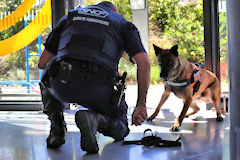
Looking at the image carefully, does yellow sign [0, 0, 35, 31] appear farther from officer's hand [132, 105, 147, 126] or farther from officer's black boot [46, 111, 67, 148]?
officer's hand [132, 105, 147, 126]

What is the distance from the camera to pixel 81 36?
2701 millimetres

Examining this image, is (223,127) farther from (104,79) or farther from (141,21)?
(141,21)

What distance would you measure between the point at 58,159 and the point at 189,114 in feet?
6.90

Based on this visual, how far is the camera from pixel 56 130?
304 centimetres

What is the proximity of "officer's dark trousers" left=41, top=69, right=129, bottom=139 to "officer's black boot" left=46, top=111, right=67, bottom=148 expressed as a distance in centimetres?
5

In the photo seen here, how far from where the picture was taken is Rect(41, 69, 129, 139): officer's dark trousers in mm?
2674

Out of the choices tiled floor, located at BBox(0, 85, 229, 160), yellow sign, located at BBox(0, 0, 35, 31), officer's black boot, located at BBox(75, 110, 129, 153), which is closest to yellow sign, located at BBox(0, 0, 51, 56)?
yellow sign, located at BBox(0, 0, 35, 31)

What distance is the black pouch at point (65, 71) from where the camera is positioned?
2578 millimetres

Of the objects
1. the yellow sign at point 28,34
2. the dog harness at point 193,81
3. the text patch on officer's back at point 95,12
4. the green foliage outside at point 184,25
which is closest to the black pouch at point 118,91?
the text patch on officer's back at point 95,12

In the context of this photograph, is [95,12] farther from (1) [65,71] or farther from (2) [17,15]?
(2) [17,15]

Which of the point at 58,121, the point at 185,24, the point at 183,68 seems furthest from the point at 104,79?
the point at 185,24

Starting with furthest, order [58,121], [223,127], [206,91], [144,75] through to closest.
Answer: [206,91], [223,127], [58,121], [144,75]

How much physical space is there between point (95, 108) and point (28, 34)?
2813 mm

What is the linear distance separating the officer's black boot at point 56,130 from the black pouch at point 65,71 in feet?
1.65
